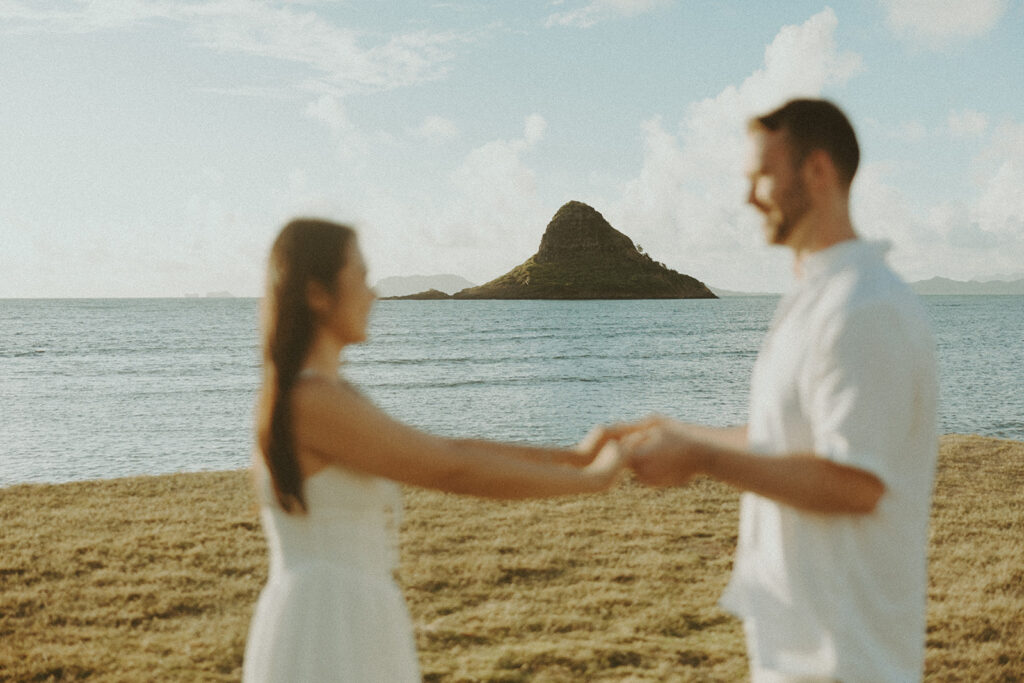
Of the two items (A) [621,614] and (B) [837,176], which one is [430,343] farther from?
(B) [837,176]

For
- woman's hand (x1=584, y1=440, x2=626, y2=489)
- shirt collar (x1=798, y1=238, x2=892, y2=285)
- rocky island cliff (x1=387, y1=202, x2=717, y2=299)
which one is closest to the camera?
shirt collar (x1=798, y1=238, x2=892, y2=285)

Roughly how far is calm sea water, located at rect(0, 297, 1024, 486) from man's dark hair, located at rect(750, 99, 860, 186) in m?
15.9

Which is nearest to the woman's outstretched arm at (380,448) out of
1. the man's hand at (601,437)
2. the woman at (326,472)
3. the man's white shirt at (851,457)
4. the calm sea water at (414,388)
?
the woman at (326,472)

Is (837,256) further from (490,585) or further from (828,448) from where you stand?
(490,585)

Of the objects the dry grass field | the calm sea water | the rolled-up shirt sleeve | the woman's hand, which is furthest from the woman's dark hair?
the calm sea water

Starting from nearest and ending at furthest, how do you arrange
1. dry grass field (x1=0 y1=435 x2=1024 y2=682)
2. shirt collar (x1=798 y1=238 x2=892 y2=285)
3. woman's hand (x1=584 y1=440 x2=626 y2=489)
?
shirt collar (x1=798 y1=238 x2=892 y2=285), woman's hand (x1=584 y1=440 x2=626 y2=489), dry grass field (x1=0 y1=435 x2=1024 y2=682)

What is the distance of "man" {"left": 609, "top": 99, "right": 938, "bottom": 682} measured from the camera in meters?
2.06

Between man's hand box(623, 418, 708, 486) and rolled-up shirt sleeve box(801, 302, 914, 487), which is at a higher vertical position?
rolled-up shirt sleeve box(801, 302, 914, 487)

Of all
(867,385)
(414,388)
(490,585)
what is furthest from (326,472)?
(414,388)

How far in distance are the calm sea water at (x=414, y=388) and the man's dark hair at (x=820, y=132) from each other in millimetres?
15923

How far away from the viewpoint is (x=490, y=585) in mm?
7016

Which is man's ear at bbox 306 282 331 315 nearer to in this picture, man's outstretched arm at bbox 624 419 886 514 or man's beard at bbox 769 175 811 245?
man's outstretched arm at bbox 624 419 886 514

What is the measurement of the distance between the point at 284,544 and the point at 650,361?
4781cm

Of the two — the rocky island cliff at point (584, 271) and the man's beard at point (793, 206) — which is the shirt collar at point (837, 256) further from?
the rocky island cliff at point (584, 271)
